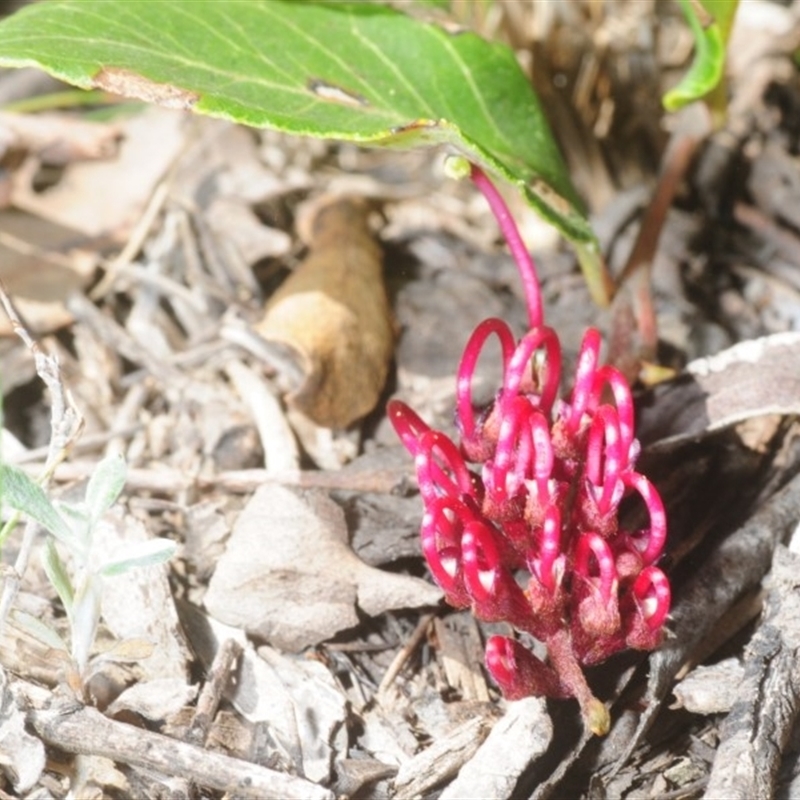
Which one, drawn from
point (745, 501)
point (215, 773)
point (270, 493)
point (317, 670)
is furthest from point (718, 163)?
point (215, 773)

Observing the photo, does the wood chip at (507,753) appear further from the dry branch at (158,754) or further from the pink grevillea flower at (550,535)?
the dry branch at (158,754)

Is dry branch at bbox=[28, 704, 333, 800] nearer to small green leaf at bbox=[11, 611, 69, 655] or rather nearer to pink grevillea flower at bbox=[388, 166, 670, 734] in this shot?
small green leaf at bbox=[11, 611, 69, 655]

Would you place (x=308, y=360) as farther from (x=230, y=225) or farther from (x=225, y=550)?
(x=230, y=225)

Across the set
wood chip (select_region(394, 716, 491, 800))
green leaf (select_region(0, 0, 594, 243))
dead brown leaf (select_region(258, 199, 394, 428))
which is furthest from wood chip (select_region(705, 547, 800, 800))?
dead brown leaf (select_region(258, 199, 394, 428))

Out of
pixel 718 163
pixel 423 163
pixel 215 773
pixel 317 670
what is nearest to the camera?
pixel 215 773

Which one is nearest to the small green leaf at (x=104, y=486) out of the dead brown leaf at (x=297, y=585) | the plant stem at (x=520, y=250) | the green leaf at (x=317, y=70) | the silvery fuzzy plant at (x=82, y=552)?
the silvery fuzzy plant at (x=82, y=552)

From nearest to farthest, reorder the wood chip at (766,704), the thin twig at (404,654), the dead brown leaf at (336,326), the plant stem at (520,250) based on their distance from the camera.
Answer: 1. the wood chip at (766,704)
2. the thin twig at (404,654)
3. the plant stem at (520,250)
4. the dead brown leaf at (336,326)

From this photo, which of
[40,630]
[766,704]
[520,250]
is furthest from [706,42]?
[40,630]
